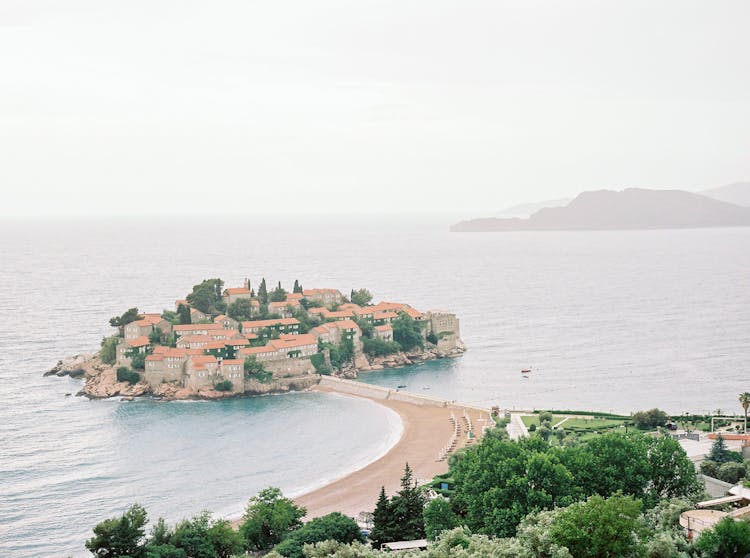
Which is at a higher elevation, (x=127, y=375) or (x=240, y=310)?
(x=240, y=310)

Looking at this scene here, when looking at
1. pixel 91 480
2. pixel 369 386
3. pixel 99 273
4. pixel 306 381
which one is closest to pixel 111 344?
pixel 306 381

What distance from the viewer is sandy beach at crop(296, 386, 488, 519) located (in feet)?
136

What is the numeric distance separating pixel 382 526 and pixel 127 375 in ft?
123

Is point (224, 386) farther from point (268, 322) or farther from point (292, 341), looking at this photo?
point (268, 322)

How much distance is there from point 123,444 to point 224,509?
12.6 meters

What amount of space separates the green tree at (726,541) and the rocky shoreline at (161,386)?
45.1 m

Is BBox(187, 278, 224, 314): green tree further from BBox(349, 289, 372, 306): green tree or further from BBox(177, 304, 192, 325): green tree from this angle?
BBox(349, 289, 372, 306): green tree

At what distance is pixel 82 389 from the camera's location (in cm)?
6462

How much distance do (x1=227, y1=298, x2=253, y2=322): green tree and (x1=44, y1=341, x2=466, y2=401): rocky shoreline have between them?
1013 centimetres

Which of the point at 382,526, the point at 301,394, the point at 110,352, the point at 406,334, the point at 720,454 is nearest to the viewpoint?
the point at 382,526

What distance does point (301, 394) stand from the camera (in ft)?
213

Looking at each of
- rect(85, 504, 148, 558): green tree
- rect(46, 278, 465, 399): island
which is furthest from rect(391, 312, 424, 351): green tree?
rect(85, 504, 148, 558): green tree

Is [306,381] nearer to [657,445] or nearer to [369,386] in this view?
[369,386]

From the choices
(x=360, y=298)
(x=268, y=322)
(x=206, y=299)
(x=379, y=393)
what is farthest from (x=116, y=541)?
(x=360, y=298)
